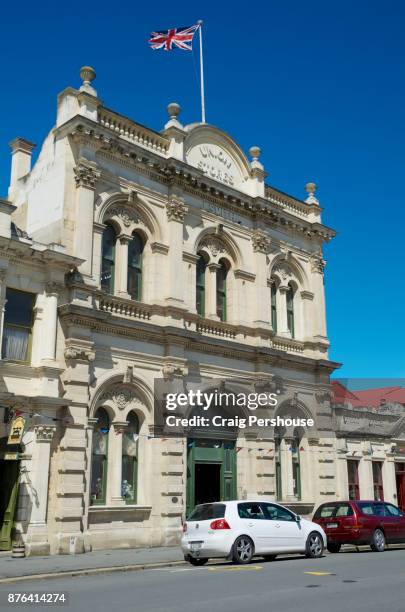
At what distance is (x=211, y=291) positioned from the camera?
86.7 ft

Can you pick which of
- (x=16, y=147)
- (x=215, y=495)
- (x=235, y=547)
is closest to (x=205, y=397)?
(x=215, y=495)

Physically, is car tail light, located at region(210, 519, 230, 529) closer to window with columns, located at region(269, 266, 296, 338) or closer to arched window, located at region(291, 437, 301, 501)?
arched window, located at region(291, 437, 301, 501)

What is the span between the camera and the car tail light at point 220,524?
15.9 m

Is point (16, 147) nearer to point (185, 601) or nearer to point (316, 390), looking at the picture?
point (316, 390)

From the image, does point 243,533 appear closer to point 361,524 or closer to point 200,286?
point 361,524

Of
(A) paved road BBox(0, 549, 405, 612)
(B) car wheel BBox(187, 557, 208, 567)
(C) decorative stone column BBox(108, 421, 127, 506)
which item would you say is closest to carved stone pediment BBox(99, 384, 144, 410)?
(C) decorative stone column BBox(108, 421, 127, 506)

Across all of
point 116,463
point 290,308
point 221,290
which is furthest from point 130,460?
point 290,308

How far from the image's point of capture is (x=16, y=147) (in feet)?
87.4

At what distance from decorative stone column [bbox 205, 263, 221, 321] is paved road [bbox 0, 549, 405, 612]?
1145 cm

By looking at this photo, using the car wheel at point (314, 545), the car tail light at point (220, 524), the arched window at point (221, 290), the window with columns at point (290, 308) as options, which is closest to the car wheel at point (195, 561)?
the car tail light at point (220, 524)

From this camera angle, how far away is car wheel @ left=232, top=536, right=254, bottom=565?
51.7ft

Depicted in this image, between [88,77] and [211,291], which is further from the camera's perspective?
[211,291]

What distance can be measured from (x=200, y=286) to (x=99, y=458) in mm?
8147

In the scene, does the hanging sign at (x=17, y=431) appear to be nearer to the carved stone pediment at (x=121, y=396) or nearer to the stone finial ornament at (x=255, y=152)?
the carved stone pediment at (x=121, y=396)
